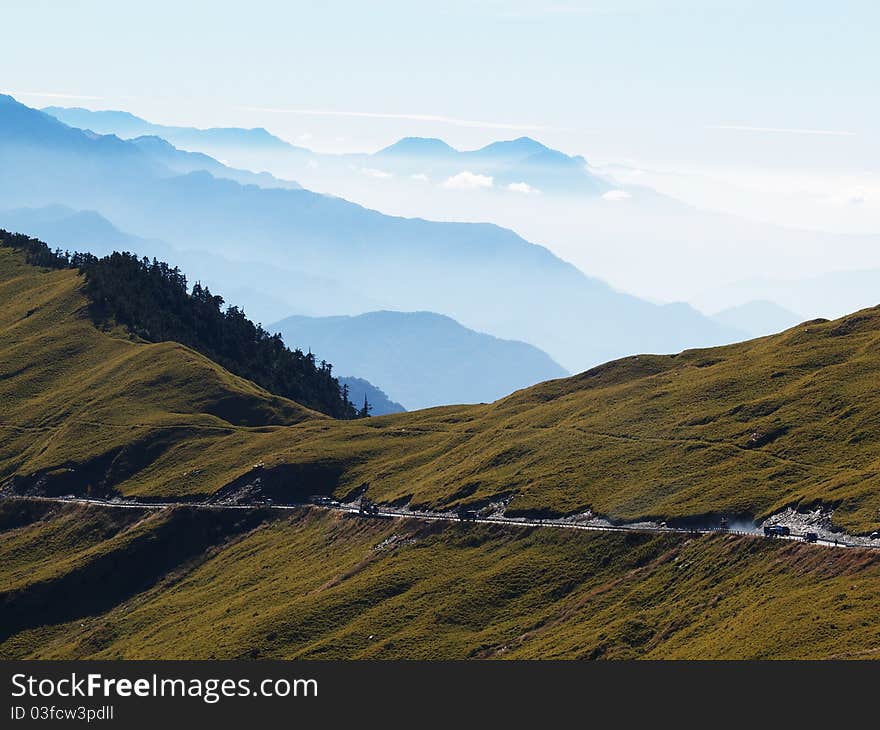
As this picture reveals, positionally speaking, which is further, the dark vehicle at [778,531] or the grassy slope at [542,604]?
the dark vehicle at [778,531]

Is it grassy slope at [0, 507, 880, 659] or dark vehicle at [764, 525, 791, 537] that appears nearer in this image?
grassy slope at [0, 507, 880, 659]

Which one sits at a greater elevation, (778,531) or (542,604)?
(778,531)

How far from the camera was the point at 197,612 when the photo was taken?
19900 centimetres

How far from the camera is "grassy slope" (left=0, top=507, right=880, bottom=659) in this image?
12838 centimetres

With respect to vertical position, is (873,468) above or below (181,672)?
above

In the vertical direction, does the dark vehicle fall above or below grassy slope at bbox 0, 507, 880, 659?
above

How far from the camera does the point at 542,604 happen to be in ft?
530

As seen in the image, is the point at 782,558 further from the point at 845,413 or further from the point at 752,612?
the point at 845,413

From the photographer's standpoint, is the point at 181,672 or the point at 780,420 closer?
the point at 181,672

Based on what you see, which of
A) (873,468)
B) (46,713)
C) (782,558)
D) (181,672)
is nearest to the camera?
(46,713)

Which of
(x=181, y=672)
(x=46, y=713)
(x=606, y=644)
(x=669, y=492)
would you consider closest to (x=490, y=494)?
(x=669, y=492)

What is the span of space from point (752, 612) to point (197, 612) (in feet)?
323

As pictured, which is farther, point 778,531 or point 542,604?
point 542,604

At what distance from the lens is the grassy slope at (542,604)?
128m
